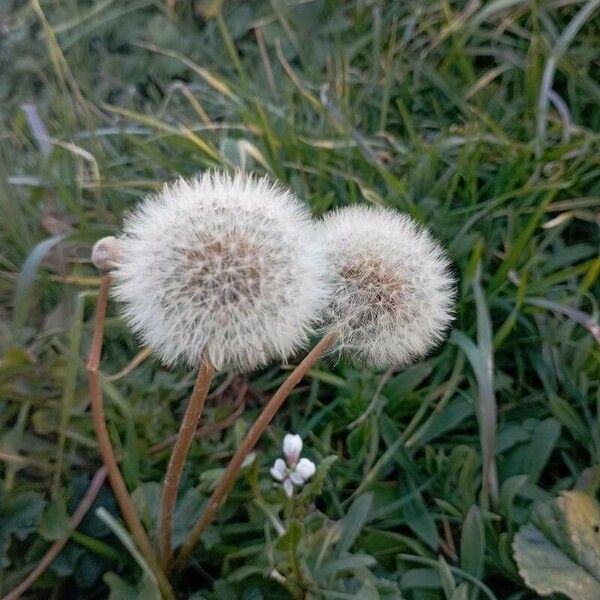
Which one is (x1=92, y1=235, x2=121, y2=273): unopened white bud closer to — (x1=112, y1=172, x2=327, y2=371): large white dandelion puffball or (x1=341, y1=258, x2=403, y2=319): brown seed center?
(x1=112, y1=172, x2=327, y2=371): large white dandelion puffball

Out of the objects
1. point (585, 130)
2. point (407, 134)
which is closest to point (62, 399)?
point (407, 134)

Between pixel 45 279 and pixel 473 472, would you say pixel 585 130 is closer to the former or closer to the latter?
pixel 473 472

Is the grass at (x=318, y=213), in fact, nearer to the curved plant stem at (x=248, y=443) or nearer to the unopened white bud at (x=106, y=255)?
the curved plant stem at (x=248, y=443)

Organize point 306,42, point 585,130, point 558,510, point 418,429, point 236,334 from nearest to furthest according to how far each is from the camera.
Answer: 1. point 236,334
2. point 558,510
3. point 418,429
4. point 585,130
5. point 306,42

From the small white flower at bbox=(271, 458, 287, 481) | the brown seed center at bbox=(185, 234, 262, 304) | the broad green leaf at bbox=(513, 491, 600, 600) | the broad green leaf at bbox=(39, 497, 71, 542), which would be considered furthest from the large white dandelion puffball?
the broad green leaf at bbox=(513, 491, 600, 600)

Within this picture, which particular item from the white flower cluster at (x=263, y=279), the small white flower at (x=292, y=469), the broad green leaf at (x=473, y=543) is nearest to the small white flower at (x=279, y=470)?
the small white flower at (x=292, y=469)

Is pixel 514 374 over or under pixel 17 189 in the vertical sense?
under
